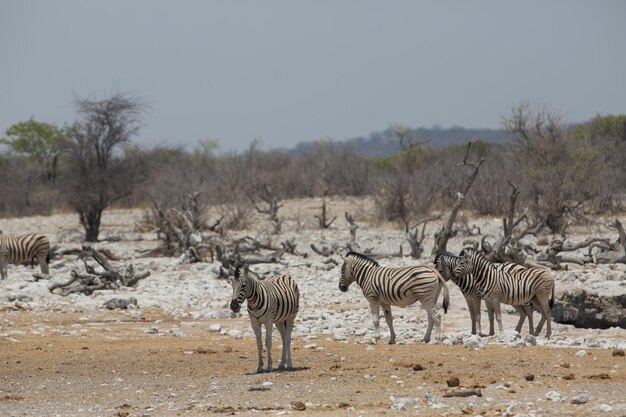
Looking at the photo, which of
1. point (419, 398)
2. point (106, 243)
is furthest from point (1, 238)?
point (419, 398)

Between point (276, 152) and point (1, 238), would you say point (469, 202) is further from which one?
point (276, 152)

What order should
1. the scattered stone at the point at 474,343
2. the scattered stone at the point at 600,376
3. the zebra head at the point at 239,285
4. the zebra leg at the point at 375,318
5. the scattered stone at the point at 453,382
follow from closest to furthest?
the scattered stone at the point at 453,382 → the scattered stone at the point at 600,376 → the zebra head at the point at 239,285 → the scattered stone at the point at 474,343 → the zebra leg at the point at 375,318

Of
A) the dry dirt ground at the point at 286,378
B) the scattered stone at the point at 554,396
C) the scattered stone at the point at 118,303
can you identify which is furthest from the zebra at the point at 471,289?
the scattered stone at the point at 118,303

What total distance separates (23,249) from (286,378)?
13.1 m

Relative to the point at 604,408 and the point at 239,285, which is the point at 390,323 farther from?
the point at 604,408

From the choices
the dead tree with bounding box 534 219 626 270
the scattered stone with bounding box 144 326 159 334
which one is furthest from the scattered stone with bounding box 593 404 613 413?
the dead tree with bounding box 534 219 626 270

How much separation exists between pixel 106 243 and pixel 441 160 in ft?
59.6

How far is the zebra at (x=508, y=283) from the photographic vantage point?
14031 mm

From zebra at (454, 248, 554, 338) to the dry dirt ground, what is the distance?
1554 mm

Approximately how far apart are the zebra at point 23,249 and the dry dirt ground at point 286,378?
793cm

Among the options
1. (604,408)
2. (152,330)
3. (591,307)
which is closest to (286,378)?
(604,408)

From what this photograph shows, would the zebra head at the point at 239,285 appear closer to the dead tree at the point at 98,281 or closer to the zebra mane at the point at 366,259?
the zebra mane at the point at 366,259

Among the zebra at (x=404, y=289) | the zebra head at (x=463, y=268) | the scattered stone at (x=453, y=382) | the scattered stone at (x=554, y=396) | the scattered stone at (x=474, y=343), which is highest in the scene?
the zebra head at (x=463, y=268)

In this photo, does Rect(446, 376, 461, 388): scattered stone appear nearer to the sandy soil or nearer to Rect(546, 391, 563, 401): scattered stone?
the sandy soil
